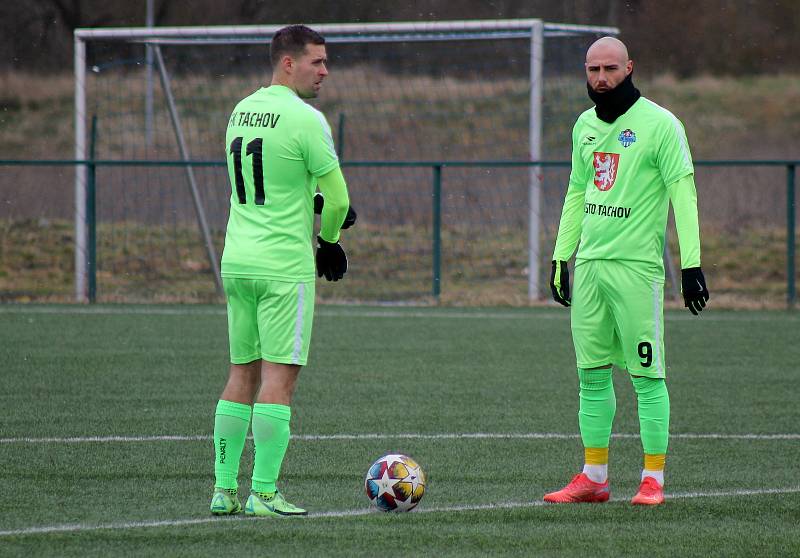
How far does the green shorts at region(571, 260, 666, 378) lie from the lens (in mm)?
5688

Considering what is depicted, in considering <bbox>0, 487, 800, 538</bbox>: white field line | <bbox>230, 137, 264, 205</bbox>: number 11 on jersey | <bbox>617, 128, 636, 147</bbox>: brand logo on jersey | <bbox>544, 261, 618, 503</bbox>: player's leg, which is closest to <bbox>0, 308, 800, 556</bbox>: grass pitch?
<bbox>0, 487, 800, 538</bbox>: white field line

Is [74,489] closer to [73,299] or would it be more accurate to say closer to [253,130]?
[253,130]

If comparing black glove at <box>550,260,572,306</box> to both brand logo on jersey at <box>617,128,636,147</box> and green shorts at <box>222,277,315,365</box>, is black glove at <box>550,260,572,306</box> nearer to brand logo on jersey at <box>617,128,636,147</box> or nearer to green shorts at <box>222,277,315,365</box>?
brand logo on jersey at <box>617,128,636,147</box>

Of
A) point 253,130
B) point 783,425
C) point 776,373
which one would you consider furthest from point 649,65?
point 253,130

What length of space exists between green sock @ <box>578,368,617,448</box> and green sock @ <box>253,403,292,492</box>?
1.43m

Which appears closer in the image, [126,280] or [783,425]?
[783,425]

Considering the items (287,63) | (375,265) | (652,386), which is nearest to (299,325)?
(287,63)

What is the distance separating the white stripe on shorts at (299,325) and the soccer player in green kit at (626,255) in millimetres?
1316

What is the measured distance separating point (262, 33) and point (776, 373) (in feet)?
29.1

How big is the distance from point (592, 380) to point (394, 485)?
1082 mm

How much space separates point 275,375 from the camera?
5.37 metres

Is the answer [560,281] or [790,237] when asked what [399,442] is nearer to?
[560,281]

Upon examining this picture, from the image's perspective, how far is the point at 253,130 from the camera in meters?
5.30

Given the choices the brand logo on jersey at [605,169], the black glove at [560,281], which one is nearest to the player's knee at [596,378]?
the black glove at [560,281]
